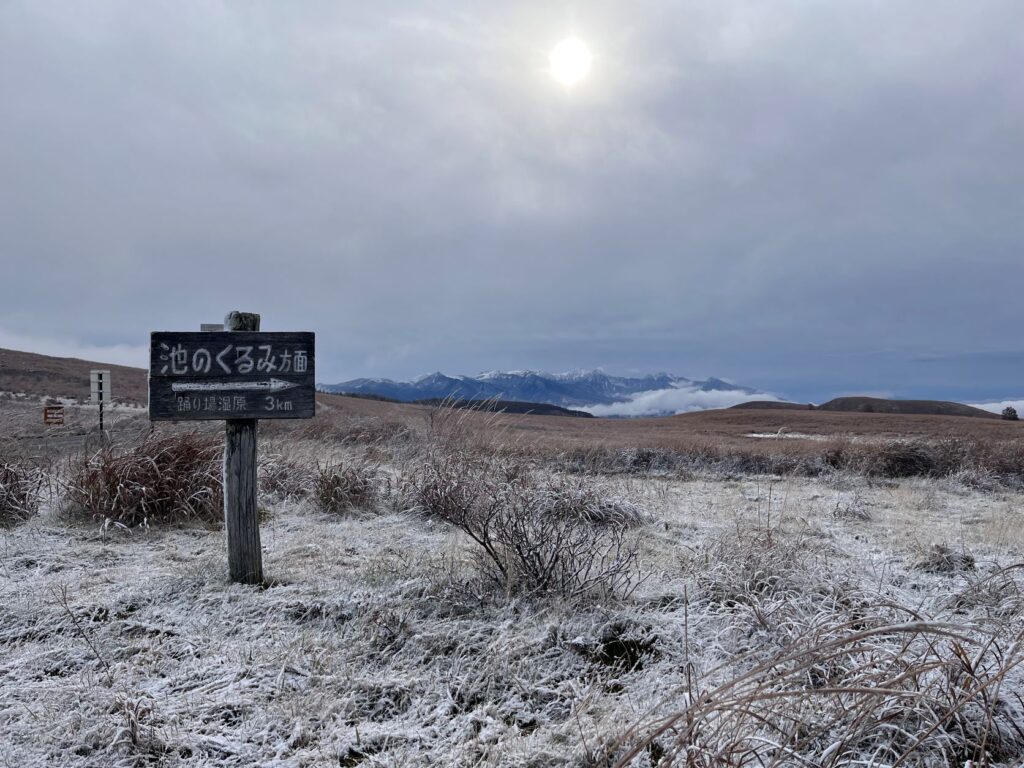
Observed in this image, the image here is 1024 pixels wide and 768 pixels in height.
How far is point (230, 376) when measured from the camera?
14.5ft

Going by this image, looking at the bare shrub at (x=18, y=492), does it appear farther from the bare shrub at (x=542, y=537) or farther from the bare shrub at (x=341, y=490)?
the bare shrub at (x=542, y=537)

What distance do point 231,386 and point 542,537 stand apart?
2.54 m

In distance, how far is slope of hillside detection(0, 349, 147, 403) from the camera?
123 ft

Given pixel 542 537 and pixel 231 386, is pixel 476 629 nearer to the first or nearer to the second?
pixel 542 537

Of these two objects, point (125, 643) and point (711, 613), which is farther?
point (711, 613)

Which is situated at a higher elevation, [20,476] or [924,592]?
[20,476]

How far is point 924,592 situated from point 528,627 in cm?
319

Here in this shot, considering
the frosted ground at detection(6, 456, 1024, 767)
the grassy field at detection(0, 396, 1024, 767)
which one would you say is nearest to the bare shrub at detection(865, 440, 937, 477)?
the grassy field at detection(0, 396, 1024, 767)

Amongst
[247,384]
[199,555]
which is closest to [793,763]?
[247,384]

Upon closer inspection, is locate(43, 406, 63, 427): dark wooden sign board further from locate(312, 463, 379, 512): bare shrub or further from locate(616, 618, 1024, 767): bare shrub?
locate(616, 618, 1024, 767): bare shrub

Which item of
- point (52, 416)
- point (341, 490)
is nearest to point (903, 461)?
point (341, 490)

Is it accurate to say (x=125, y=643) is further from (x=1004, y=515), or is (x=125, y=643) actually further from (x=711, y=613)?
(x=1004, y=515)

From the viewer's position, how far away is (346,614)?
386 centimetres

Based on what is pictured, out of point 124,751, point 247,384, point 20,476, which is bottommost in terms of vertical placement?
point 124,751
